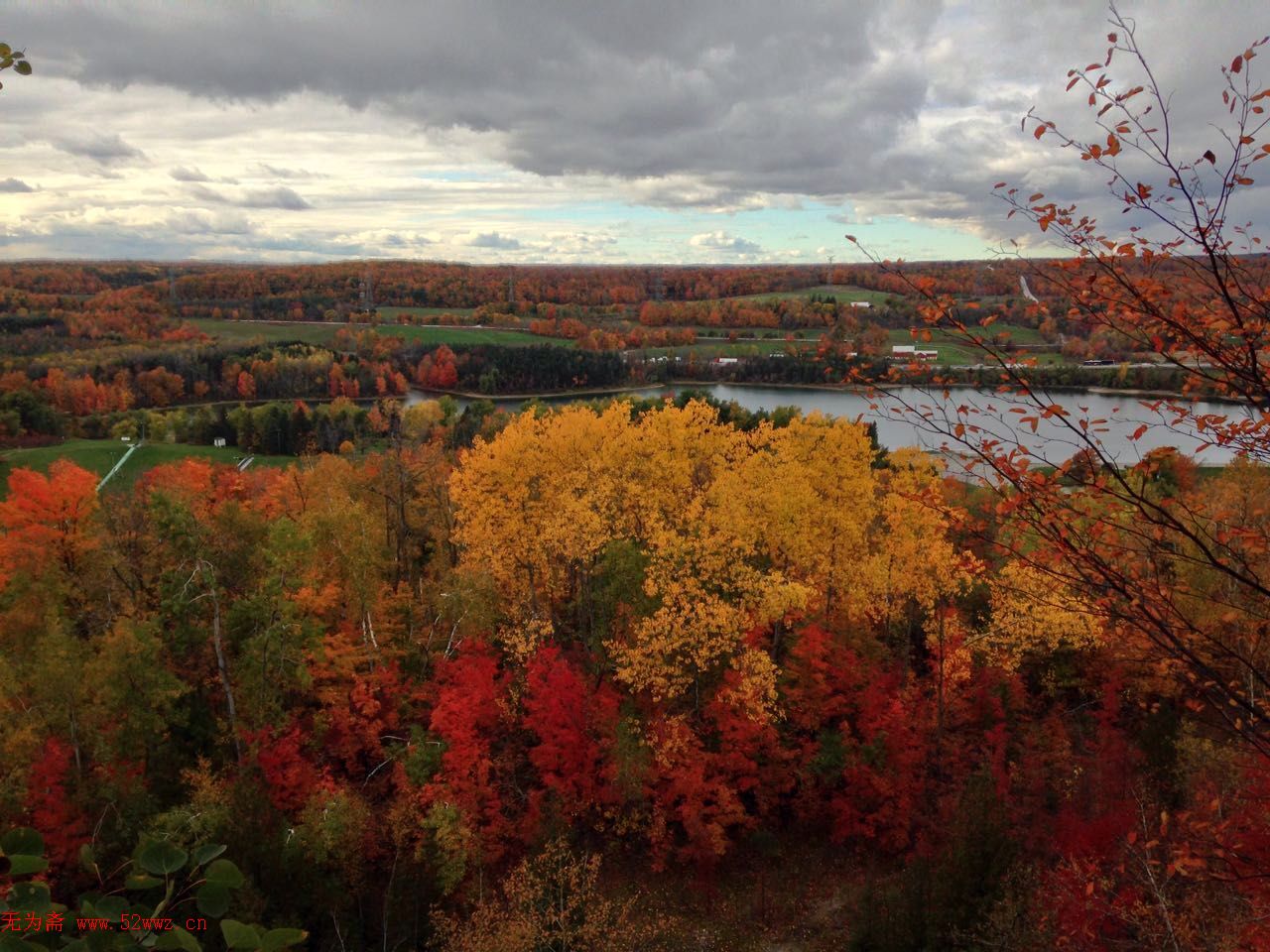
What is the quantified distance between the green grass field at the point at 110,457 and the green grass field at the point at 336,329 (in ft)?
190

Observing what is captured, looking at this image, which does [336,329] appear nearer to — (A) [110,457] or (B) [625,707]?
(A) [110,457]

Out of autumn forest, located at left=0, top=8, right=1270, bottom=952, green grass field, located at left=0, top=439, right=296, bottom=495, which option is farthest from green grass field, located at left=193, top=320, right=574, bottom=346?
autumn forest, located at left=0, top=8, right=1270, bottom=952

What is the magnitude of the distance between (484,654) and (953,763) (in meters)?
13.2

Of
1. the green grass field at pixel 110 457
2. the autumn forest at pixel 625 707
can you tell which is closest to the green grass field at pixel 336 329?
the green grass field at pixel 110 457

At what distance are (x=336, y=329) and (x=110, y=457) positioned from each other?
286 feet

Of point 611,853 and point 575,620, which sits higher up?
point 575,620

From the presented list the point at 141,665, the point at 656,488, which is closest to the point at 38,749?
the point at 141,665

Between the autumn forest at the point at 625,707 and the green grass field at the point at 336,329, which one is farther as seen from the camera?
the green grass field at the point at 336,329

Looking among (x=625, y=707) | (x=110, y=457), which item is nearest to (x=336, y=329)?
(x=110, y=457)

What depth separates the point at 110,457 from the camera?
196 ft

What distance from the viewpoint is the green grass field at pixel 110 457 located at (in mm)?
54656

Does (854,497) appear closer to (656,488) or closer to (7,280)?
(656,488)

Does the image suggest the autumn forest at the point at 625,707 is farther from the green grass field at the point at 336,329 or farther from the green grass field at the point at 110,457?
the green grass field at the point at 336,329

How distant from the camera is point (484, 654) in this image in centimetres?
2183
